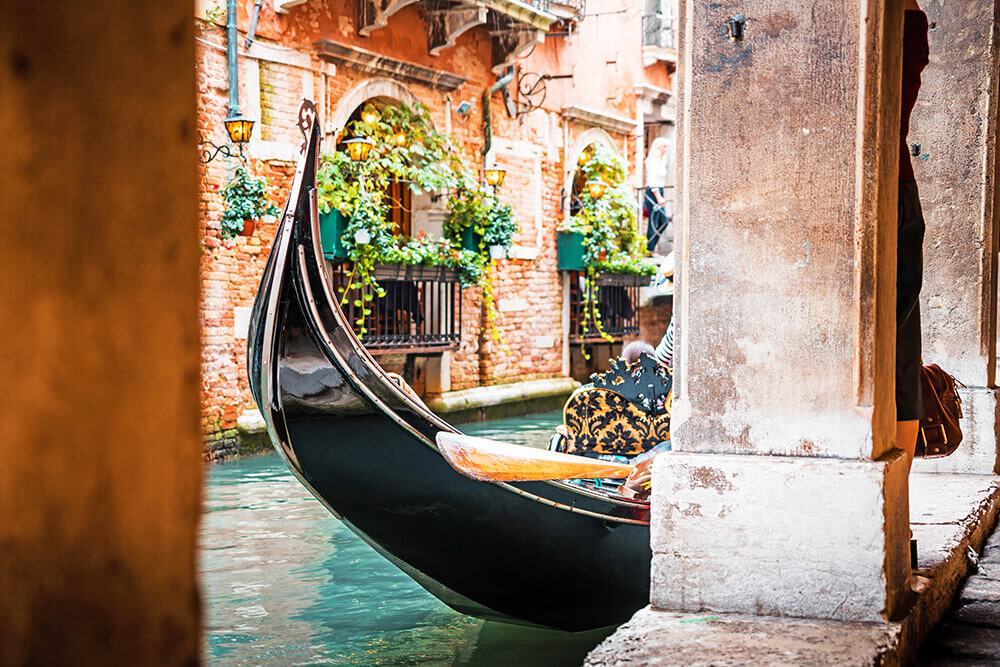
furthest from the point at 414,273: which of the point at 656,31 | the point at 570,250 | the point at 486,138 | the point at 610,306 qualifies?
the point at 656,31

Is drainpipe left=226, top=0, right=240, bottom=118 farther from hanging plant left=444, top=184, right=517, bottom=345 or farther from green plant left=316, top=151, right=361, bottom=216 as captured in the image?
hanging plant left=444, top=184, right=517, bottom=345

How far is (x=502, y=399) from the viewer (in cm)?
1045

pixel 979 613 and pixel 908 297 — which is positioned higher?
pixel 908 297

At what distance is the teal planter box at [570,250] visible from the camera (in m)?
11.4

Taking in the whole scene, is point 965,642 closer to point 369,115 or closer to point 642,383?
point 642,383

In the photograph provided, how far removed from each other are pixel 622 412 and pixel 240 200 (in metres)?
3.93

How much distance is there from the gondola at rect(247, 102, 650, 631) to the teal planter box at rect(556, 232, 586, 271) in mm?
7552

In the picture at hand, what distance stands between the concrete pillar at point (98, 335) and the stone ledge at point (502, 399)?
29.4ft

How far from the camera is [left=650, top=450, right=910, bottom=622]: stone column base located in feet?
6.04

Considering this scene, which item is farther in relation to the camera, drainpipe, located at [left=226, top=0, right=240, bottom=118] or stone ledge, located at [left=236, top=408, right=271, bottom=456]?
stone ledge, located at [left=236, top=408, right=271, bottom=456]

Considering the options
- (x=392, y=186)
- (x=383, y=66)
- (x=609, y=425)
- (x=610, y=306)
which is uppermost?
(x=383, y=66)

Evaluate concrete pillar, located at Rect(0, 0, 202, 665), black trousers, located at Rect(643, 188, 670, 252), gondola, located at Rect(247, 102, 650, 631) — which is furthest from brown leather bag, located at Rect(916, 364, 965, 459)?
black trousers, located at Rect(643, 188, 670, 252)

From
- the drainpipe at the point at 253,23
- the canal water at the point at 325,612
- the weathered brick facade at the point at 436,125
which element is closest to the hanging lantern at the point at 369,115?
the weathered brick facade at the point at 436,125

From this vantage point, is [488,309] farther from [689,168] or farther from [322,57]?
[689,168]
